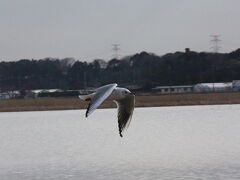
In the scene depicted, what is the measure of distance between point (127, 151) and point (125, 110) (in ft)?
41.2

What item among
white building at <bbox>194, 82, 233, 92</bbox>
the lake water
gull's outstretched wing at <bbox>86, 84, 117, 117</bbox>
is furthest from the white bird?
white building at <bbox>194, 82, 233, 92</bbox>

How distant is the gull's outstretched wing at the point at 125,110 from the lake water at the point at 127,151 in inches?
201

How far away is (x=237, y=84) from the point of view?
10844 centimetres

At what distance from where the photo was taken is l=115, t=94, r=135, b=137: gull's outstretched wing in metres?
13.5

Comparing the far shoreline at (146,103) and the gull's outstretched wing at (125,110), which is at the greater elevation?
the gull's outstretched wing at (125,110)

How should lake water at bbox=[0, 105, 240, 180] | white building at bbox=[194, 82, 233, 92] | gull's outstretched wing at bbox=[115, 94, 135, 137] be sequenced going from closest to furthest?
gull's outstretched wing at bbox=[115, 94, 135, 137] < lake water at bbox=[0, 105, 240, 180] < white building at bbox=[194, 82, 233, 92]

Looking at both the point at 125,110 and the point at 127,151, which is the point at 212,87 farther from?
the point at 125,110

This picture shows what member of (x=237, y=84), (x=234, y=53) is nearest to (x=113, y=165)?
(x=237, y=84)

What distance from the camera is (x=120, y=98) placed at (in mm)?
13617

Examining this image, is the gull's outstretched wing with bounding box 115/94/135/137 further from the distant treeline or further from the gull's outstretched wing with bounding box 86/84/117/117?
the distant treeline

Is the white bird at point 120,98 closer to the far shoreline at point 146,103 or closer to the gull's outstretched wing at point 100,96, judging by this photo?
the gull's outstretched wing at point 100,96

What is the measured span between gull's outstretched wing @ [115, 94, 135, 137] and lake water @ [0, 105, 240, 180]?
5.11 m

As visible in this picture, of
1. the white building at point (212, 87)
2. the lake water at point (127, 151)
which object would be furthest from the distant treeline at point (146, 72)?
the lake water at point (127, 151)

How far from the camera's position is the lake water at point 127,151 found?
20094 mm
